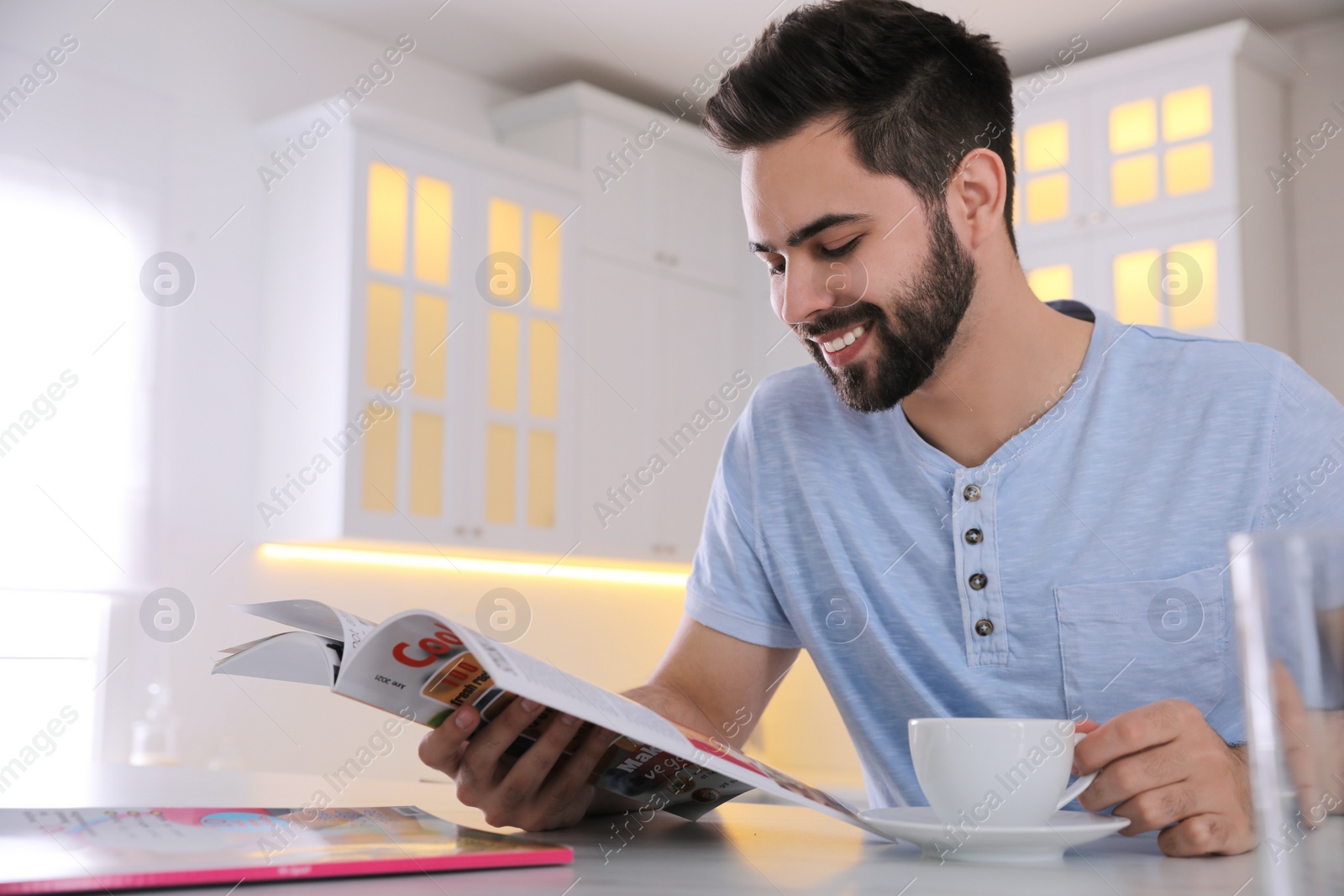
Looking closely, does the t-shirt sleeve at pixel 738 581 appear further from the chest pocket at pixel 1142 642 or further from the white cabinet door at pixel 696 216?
the white cabinet door at pixel 696 216

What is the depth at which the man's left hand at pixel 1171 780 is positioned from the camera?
2.29ft

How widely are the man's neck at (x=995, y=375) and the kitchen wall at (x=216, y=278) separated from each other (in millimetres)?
2124

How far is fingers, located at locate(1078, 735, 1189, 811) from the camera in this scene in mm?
714

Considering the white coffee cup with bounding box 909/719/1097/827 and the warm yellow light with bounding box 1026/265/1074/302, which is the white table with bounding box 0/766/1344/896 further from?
the warm yellow light with bounding box 1026/265/1074/302

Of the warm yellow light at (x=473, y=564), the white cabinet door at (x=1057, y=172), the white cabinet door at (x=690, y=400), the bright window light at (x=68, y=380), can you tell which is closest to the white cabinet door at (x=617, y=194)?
the white cabinet door at (x=690, y=400)

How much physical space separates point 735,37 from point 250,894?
3144mm

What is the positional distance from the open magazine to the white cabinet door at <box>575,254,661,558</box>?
2.62 m

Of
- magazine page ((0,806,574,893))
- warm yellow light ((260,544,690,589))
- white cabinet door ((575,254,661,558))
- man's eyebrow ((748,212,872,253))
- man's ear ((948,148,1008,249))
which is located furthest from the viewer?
white cabinet door ((575,254,661,558))

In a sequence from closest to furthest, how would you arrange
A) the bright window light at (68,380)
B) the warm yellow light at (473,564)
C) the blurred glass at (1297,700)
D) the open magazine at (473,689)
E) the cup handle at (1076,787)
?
the blurred glass at (1297,700), the open magazine at (473,689), the cup handle at (1076,787), the bright window light at (68,380), the warm yellow light at (473,564)

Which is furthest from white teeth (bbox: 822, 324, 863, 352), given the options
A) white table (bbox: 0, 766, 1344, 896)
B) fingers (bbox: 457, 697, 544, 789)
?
fingers (bbox: 457, 697, 544, 789)

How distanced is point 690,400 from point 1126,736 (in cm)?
314

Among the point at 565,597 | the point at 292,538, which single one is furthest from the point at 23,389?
the point at 565,597

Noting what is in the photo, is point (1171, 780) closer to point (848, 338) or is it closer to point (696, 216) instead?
point (848, 338)

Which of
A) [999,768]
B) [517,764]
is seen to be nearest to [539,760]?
[517,764]
